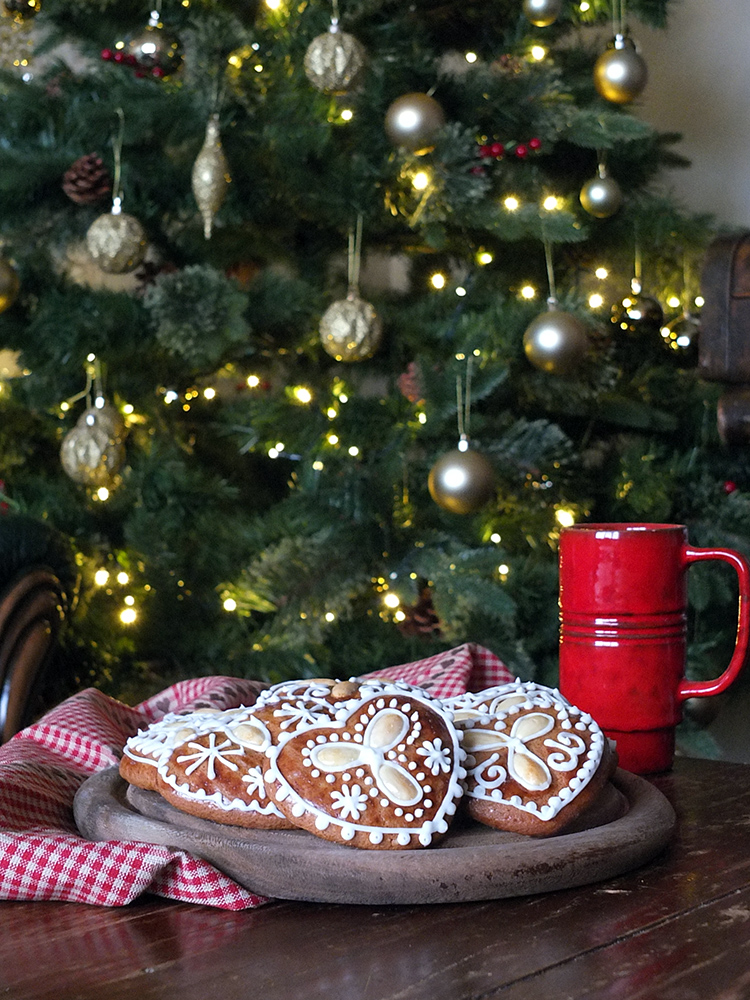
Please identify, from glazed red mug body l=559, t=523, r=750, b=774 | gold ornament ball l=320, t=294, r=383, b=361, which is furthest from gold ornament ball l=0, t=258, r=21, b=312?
glazed red mug body l=559, t=523, r=750, b=774

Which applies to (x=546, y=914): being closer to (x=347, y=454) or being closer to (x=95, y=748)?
(x=95, y=748)

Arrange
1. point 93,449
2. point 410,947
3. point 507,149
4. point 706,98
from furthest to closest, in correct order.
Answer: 1. point 706,98
2. point 507,149
3. point 93,449
4. point 410,947

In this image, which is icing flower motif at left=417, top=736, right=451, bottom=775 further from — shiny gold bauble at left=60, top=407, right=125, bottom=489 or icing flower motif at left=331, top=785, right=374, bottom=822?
shiny gold bauble at left=60, top=407, right=125, bottom=489

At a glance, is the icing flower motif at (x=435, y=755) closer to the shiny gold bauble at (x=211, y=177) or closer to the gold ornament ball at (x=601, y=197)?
the shiny gold bauble at (x=211, y=177)

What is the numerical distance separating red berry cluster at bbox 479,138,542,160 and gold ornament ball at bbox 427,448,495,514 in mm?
471

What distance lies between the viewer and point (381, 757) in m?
0.48

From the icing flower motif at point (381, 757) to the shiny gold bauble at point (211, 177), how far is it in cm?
129

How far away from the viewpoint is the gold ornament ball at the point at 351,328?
169 cm

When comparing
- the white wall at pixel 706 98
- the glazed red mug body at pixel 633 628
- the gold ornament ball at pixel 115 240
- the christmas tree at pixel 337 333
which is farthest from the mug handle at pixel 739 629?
the white wall at pixel 706 98

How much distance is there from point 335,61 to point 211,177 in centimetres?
23

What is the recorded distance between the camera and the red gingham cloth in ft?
1.52

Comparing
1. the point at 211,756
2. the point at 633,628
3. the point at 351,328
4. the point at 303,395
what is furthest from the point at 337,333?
the point at 211,756

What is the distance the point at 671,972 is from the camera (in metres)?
0.40

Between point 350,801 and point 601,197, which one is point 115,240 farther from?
point 350,801
